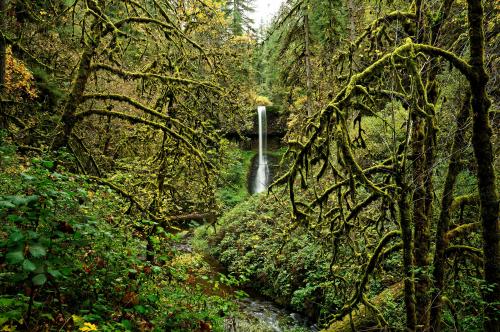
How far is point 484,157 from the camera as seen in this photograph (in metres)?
3.51

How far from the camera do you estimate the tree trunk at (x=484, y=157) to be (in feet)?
11.0

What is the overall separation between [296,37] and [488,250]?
570 inches

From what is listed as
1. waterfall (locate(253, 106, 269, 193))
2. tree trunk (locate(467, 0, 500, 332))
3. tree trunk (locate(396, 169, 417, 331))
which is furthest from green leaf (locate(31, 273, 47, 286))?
waterfall (locate(253, 106, 269, 193))

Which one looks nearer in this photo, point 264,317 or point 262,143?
point 264,317

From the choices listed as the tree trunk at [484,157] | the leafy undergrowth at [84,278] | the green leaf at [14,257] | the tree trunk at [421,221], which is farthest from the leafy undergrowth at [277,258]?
the green leaf at [14,257]

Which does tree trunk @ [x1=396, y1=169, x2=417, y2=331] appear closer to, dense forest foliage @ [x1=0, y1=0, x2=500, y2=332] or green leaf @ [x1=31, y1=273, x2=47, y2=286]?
dense forest foliage @ [x1=0, y1=0, x2=500, y2=332]

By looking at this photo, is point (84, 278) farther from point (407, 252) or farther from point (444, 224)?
point (444, 224)

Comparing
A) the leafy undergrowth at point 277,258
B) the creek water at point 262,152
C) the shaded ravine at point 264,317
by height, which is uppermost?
the creek water at point 262,152

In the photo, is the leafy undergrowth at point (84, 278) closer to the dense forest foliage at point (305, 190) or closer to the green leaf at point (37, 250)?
the dense forest foliage at point (305, 190)

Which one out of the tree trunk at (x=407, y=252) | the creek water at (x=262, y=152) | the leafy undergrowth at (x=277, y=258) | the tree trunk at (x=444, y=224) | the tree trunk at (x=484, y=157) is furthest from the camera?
the creek water at (x=262, y=152)

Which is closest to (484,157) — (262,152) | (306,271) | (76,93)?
(76,93)

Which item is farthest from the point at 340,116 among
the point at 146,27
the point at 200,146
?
the point at 146,27

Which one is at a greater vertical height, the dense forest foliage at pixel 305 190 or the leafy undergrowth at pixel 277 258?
the dense forest foliage at pixel 305 190

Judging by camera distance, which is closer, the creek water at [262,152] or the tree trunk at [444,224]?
the tree trunk at [444,224]
